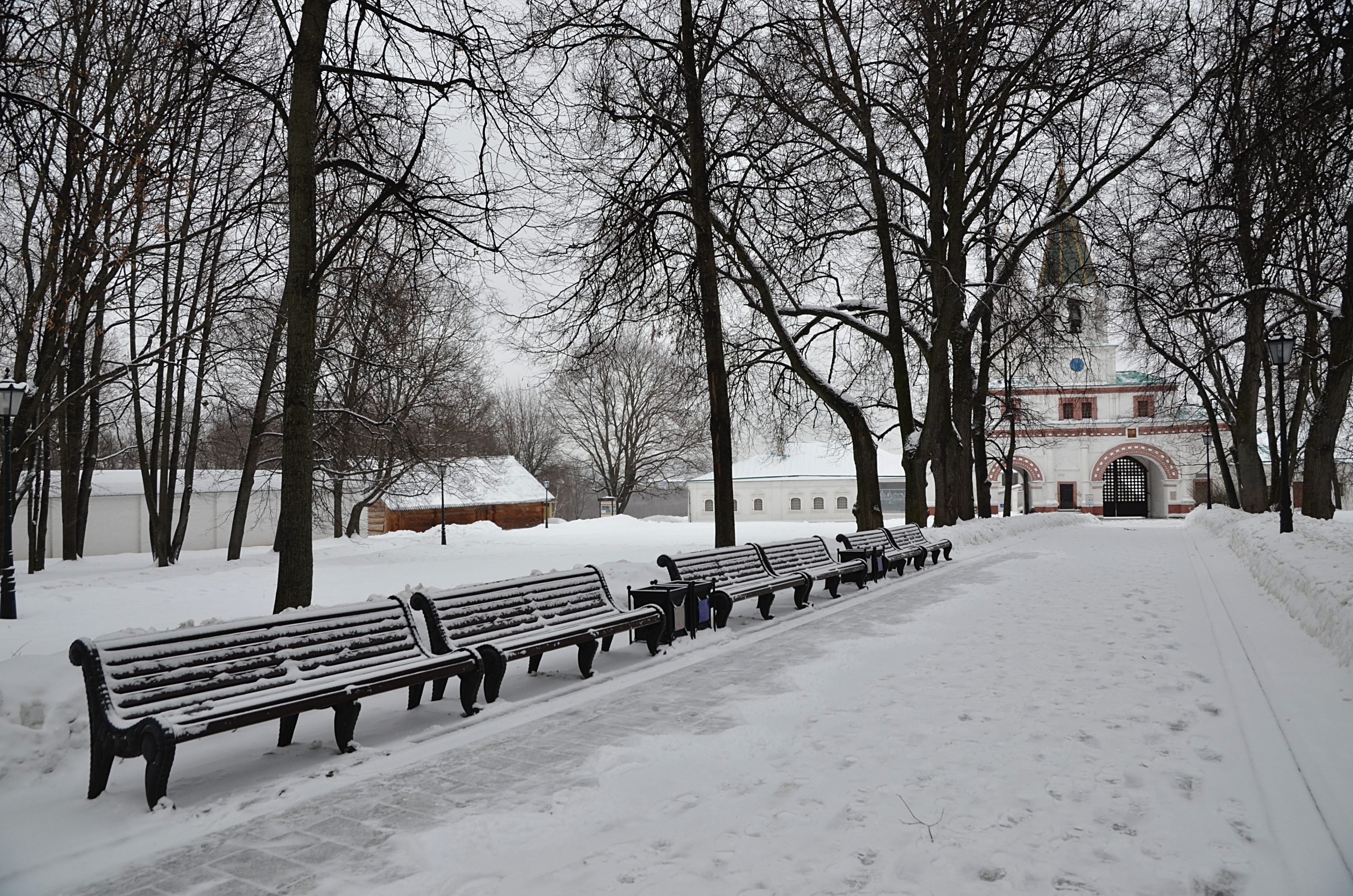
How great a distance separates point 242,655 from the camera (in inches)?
213

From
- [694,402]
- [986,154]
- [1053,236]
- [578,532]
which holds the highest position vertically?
[986,154]

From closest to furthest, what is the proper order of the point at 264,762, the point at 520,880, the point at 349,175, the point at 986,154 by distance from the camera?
the point at 520,880 → the point at 264,762 → the point at 349,175 → the point at 986,154

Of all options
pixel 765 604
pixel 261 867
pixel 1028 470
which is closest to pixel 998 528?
pixel 765 604

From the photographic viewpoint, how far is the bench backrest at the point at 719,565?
1005 centimetres

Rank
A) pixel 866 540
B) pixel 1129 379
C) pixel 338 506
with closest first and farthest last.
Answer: pixel 866 540
pixel 338 506
pixel 1129 379

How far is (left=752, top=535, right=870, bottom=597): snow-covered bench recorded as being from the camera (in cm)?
1252

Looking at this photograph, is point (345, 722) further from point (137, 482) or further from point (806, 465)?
point (806, 465)

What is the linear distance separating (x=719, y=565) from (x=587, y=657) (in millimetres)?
3516

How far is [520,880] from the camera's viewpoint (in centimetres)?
378

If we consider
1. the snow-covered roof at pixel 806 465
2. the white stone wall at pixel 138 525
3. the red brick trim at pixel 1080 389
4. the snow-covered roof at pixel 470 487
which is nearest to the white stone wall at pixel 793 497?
the snow-covered roof at pixel 806 465

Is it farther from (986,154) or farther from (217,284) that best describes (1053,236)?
(217,284)

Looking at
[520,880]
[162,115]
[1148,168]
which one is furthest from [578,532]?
[520,880]

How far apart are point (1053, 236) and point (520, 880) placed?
25.0 metres

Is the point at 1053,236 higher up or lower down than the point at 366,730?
higher up
